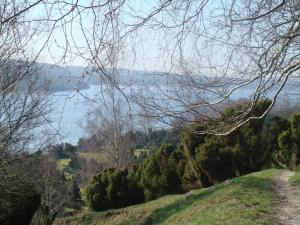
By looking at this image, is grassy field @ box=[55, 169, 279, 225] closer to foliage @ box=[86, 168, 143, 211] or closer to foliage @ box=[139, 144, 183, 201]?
foliage @ box=[86, 168, 143, 211]

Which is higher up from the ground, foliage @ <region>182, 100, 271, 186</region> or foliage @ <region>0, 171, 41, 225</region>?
foliage @ <region>182, 100, 271, 186</region>

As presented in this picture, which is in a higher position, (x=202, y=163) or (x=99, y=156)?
(x=99, y=156)

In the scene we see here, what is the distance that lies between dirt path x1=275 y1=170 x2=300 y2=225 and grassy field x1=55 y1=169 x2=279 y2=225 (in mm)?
206

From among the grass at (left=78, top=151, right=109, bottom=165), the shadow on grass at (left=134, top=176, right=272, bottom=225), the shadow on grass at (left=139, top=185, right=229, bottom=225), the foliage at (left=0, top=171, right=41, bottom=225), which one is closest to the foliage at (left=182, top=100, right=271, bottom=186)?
the shadow on grass at (left=134, top=176, right=272, bottom=225)

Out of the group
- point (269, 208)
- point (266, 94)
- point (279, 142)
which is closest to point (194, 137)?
point (279, 142)

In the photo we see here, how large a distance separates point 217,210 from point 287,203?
160cm

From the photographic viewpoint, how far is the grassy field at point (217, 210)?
10.5m

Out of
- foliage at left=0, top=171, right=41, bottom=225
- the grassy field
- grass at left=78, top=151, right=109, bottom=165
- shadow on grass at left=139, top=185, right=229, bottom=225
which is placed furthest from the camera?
grass at left=78, top=151, right=109, bottom=165

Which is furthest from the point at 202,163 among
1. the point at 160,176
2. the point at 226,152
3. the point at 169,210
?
the point at 169,210

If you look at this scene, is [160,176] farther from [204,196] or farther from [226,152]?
[204,196]

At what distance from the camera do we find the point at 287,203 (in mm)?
Result: 11961

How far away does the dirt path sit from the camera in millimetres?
9867

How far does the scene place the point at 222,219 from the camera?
410 inches

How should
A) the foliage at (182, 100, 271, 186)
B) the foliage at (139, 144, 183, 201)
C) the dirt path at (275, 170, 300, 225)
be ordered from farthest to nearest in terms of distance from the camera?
the foliage at (139, 144, 183, 201), the foliage at (182, 100, 271, 186), the dirt path at (275, 170, 300, 225)
